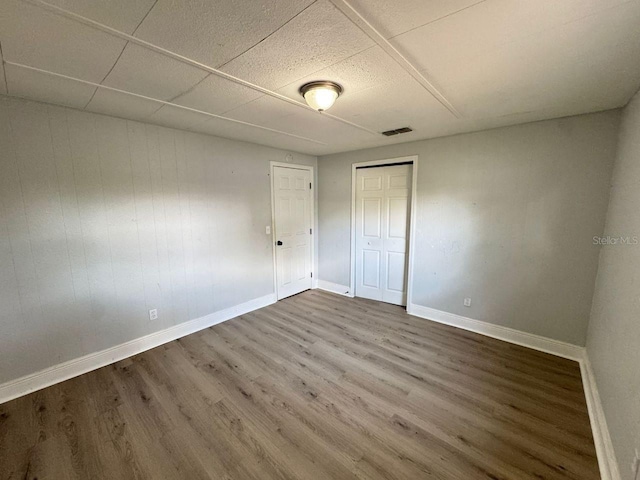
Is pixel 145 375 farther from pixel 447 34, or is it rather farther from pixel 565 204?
pixel 565 204

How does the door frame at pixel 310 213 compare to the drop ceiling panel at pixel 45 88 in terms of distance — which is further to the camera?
the door frame at pixel 310 213

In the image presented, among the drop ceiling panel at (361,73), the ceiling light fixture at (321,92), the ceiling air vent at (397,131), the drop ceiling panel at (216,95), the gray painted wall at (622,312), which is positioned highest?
the ceiling air vent at (397,131)

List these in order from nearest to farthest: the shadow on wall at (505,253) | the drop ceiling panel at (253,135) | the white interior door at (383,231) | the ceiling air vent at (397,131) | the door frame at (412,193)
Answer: the shadow on wall at (505,253) < the drop ceiling panel at (253,135) < the ceiling air vent at (397,131) < the door frame at (412,193) < the white interior door at (383,231)

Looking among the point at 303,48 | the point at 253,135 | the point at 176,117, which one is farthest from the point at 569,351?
the point at 176,117

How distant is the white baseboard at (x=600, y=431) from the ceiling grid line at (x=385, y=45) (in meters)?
2.45

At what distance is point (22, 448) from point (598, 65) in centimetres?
422

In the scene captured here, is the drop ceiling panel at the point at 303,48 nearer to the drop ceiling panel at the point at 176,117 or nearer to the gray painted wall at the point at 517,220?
the drop ceiling panel at the point at 176,117

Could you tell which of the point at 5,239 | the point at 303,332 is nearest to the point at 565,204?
the point at 303,332

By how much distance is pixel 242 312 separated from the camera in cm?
360

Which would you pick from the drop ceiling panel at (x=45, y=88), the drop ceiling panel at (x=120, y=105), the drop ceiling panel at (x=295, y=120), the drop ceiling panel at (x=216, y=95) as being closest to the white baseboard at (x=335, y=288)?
the drop ceiling panel at (x=295, y=120)

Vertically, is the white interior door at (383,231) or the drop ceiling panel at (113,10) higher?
the drop ceiling panel at (113,10)

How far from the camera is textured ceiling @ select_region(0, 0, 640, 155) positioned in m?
1.08

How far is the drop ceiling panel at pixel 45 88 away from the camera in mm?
1605

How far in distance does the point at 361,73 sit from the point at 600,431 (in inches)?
107
